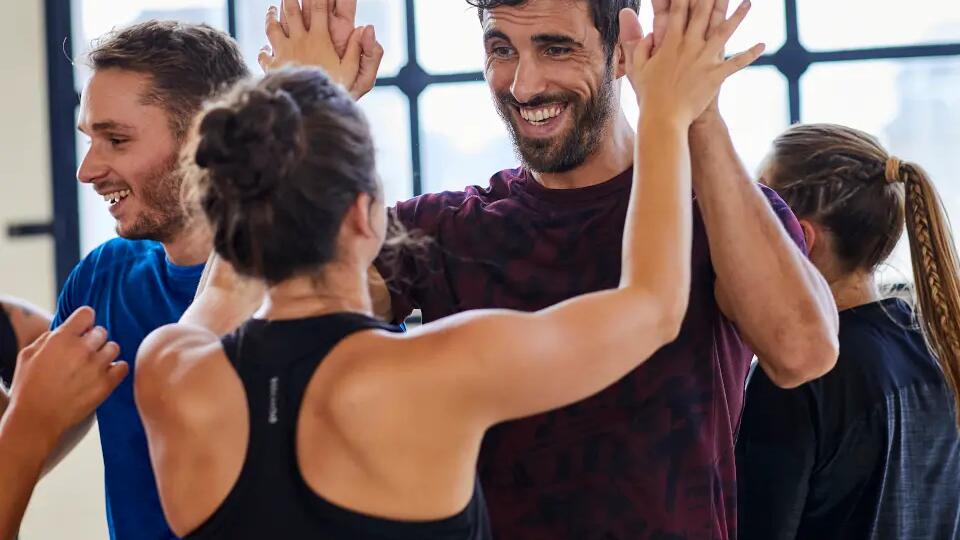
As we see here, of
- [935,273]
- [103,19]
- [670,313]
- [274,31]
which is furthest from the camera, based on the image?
[103,19]

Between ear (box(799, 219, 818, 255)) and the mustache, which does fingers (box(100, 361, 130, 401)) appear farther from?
ear (box(799, 219, 818, 255))

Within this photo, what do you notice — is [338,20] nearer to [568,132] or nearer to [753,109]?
[568,132]

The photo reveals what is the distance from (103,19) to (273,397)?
285 centimetres

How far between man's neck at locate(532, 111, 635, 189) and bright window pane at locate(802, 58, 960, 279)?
1.83 meters

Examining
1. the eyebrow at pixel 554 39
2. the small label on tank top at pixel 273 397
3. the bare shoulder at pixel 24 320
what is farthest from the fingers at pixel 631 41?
the bare shoulder at pixel 24 320

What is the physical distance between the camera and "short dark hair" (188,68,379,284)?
121cm

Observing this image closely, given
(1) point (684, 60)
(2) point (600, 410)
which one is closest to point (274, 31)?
(1) point (684, 60)

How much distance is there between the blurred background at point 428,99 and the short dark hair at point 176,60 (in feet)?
5.09

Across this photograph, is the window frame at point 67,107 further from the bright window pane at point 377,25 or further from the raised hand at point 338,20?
the raised hand at point 338,20

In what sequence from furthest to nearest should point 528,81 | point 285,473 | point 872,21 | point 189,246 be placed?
point 872,21 → point 189,246 → point 528,81 → point 285,473

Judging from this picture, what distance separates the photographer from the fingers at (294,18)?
64.0 inches

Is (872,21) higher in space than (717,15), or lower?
higher

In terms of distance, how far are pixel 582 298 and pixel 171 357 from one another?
1.49 feet

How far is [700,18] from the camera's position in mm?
1439
